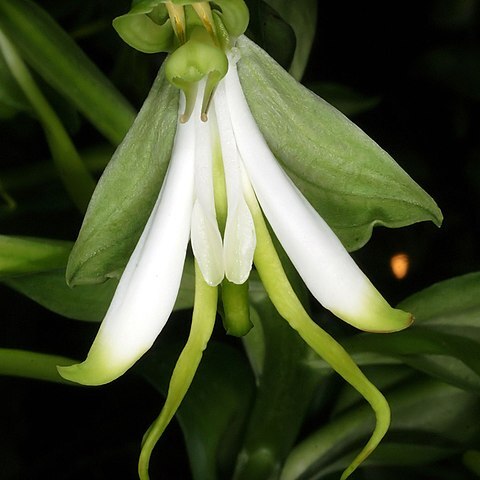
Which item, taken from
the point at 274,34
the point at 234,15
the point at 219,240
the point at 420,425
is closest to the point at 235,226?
the point at 219,240

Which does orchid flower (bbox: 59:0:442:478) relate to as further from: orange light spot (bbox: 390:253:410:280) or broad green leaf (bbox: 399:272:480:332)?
orange light spot (bbox: 390:253:410:280)

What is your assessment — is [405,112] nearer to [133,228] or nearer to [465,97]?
[465,97]

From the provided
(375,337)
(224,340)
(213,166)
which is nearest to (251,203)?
(213,166)

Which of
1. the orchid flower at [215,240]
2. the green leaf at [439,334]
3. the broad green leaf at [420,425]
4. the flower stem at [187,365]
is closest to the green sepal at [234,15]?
the orchid flower at [215,240]

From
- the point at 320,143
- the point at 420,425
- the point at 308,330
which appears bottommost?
the point at 420,425

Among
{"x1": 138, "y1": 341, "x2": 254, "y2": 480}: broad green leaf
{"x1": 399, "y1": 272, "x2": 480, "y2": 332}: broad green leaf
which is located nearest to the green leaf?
{"x1": 399, "y1": 272, "x2": 480, "y2": 332}: broad green leaf

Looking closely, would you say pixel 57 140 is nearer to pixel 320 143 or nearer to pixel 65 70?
pixel 65 70
